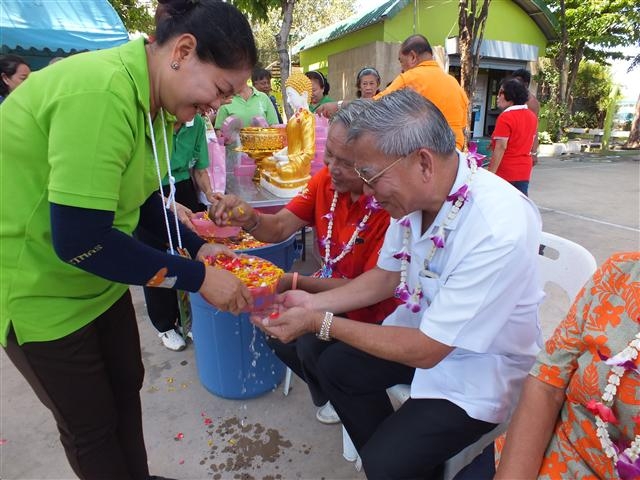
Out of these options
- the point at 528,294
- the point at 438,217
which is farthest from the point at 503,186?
the point at 528,294

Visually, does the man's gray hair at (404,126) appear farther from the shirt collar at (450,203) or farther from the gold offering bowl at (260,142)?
the gold offering bowl at (260,142)

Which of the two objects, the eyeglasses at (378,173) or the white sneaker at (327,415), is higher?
the eyeglasses at (378,173)

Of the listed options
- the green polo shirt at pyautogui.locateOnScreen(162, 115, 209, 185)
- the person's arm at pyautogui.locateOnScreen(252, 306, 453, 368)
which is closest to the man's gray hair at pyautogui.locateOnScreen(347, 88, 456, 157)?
the person's arm at pyautogui.locateOnScreen(252, 306, 453, 368)

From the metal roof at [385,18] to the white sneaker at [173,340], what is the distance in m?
9.96

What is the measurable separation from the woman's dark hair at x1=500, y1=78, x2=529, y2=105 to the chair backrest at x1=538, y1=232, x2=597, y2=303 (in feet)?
10.6

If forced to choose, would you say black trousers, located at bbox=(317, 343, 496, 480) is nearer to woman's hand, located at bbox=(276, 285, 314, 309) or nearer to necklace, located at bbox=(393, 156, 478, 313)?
necklace, located at bbox=(393, 156, 478, 313)

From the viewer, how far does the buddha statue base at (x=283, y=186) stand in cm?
318

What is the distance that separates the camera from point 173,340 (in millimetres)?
3029

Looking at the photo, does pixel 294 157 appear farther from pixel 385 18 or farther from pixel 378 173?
pixel 385 18

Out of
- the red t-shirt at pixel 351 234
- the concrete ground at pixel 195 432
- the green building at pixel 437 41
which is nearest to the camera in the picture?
the red t-shirt at pixel 351 234

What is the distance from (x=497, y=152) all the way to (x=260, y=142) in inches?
104

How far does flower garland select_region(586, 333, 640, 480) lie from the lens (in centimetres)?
98

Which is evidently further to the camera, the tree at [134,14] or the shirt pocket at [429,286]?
the tree at [134,14]

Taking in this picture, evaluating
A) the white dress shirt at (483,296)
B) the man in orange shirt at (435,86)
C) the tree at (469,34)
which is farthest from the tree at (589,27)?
the white dress shirt at (483,296)
